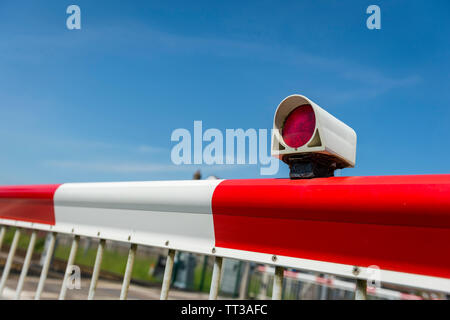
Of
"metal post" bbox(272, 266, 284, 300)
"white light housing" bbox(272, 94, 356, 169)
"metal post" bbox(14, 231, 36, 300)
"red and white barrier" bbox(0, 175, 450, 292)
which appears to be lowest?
"metal post" bbox(14, 231, 36, 300)

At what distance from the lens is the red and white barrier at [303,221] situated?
2.64 ft

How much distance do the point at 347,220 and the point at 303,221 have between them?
0.40ft

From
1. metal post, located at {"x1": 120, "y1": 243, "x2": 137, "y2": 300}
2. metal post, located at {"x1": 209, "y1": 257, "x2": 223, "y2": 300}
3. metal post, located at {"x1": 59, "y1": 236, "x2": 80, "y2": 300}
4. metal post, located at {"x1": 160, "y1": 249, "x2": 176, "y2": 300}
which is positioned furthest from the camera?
metal post, located at {"x1": 59, "y1": 236, "x2": 80, "y2": 300}

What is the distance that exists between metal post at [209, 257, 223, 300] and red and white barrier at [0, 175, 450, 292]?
44 millimetres

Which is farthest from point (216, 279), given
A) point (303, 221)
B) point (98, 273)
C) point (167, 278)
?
point (98, 273)

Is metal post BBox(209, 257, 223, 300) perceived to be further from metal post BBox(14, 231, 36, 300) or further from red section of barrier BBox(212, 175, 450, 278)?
metal post BBox(14, 231, 36, 300)

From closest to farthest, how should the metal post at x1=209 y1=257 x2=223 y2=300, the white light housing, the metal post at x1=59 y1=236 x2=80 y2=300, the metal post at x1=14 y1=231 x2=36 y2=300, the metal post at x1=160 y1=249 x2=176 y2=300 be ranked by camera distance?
the white light housing, the metal post at x1=209 y1=257 x2=223 y2=300, the metal post at x1=160 y1=249 x2=176 y2=300, the metal post at x1=59 y1=236 x2=80 y2=300, the metal post at x1=14 y1=231 x2=36 y2=300

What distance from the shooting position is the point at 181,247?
1271mm

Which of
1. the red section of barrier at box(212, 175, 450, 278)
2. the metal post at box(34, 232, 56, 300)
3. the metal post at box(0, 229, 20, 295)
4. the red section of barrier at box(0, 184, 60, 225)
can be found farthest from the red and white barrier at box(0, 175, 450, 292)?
the metal post at box(0, 229, 20, 295)

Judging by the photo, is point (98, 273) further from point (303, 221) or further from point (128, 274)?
point (303, 221)

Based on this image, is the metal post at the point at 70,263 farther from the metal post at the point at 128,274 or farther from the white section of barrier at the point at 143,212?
the metal post at the point at 128,274

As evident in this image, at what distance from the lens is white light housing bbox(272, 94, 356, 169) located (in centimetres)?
102
